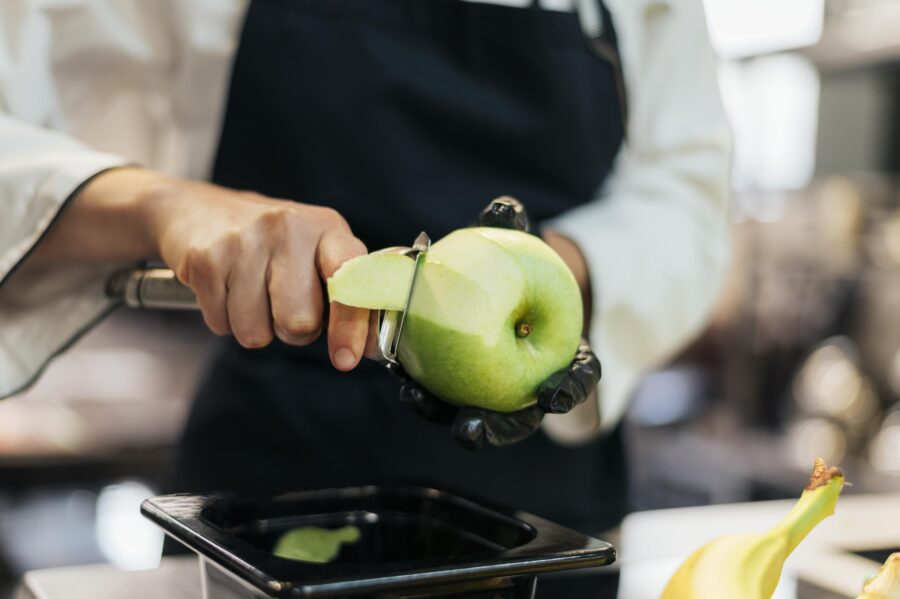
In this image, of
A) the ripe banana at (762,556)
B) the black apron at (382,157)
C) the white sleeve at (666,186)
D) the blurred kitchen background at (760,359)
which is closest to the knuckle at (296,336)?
the ripe banana at (762,556)

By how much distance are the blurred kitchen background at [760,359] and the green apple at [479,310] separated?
1509 mm

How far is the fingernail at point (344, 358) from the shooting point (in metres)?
0.57

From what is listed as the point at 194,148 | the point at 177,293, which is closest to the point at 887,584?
the point at 177,293

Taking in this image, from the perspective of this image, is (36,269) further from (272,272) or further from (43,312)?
(272,272)

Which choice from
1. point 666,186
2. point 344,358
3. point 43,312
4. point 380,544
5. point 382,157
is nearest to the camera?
point 344,358

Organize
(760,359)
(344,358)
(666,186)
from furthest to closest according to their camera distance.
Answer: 1. (760,359)
2. (666,186)
3. (344,358)

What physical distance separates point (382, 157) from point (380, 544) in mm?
447

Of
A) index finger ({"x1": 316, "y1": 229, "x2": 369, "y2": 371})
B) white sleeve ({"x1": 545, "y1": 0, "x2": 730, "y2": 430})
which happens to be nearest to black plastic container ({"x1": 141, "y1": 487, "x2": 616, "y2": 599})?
index finger ({"x1": 316, "y1": 229, "x2": 369, "y2": 371})

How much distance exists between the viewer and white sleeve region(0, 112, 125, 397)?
0.82 metres

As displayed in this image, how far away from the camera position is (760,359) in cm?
261

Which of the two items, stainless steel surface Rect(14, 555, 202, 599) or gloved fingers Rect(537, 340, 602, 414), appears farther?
stainless steel surface Rect(14, 555, 202, 599)

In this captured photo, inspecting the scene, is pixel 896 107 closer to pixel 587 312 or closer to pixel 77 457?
pixel 587 312

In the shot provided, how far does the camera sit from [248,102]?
40.2 inches

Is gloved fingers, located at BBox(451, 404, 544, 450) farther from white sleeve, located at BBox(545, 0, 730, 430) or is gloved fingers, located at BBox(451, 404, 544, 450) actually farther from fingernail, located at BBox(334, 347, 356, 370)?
white sleeve, located at BBox(545, 0, 730, 430)
